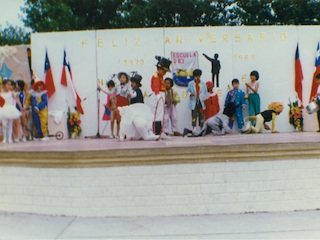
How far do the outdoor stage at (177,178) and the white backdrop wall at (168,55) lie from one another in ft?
17.8

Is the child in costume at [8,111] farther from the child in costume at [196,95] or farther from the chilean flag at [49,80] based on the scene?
the child in costume at [196,95]

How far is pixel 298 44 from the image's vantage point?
11.6 meters

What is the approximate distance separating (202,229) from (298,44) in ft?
25.7

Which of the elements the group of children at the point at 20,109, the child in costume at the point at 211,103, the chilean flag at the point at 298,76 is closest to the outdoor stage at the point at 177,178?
the group of children at the point at 20,109

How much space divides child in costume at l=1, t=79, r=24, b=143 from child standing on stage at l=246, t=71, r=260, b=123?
18.2 feet

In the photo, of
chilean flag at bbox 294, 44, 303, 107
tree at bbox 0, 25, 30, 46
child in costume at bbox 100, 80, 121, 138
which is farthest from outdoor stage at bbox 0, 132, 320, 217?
tree at bbox 0, 25, 30, 46

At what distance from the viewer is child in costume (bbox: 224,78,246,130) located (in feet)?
36.1

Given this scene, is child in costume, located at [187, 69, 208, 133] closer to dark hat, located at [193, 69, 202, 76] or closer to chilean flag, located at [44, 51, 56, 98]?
dark hat, located at [193, 69, 202, 76]

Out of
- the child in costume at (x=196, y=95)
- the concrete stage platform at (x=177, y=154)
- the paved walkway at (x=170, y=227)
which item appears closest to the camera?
the paved walkway at (x=170, y=227)

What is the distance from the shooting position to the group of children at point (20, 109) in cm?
952

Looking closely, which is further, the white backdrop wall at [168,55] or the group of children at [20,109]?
the white backdrop wall at [168,55]

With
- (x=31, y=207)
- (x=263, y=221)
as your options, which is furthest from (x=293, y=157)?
(x=31, y=207)

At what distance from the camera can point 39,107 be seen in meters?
10.6

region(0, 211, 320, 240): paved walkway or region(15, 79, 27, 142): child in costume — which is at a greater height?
region(15, 79, 27, 142): child in costume
